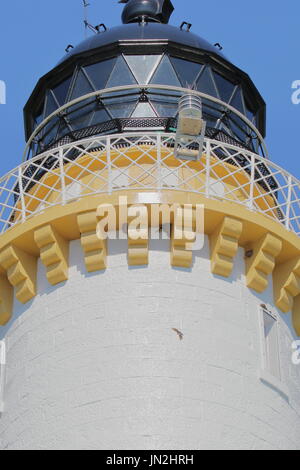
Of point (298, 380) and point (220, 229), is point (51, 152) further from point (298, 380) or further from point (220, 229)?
point (298, 380)

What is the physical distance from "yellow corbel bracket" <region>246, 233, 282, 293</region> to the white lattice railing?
499 millimetres

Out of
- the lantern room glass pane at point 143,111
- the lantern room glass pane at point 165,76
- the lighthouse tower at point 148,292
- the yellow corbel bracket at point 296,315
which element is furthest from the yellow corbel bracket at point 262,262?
the lantern room glass pane at point 165,76

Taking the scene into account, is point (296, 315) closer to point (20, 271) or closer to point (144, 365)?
point (144, 365)

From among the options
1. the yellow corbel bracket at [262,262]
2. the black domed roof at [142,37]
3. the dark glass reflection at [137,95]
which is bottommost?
the yellow corbel bracket at [262,262]

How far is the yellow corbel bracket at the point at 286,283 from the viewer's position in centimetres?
2398

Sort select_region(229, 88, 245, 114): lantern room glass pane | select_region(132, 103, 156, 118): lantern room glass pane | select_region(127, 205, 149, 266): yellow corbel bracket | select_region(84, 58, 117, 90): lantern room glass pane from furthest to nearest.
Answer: select_region(229, 88, 245, 114): lantern room glass pane < select_region(84, 58, 117, 90): lantern room glass pane < select_region(132, 103, 156, 118): lantern room glass pane < select_region(127, 205, 149, 266): yellow corbel bracket


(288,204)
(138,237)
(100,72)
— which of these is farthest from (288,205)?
(100,72)

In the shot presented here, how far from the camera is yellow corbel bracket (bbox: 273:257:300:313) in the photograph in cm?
2398

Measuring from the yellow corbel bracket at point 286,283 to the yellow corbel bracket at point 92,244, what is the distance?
2758mm

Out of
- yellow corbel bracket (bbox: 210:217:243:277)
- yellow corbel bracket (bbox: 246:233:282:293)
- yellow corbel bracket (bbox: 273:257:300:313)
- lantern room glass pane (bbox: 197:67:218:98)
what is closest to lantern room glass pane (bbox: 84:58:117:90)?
lantern room glass pane (bbox: 197:67:218:98)

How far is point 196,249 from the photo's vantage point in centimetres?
2348

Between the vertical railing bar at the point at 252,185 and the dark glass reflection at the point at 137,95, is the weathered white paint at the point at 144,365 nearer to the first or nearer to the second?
the vertical railing bar at the point at 252,185

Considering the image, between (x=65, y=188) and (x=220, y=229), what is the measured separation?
8.65 ft

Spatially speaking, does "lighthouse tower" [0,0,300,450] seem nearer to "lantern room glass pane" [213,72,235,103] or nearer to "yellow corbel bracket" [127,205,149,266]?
"yellow corbel bracket" [127,205,149,266]
